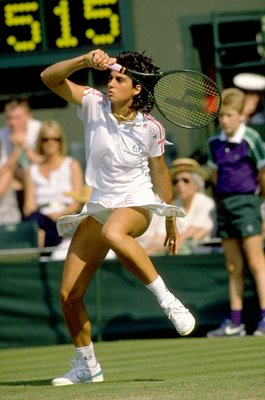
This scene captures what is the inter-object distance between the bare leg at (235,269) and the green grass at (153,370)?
348 millimetres

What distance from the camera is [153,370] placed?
28.1 ft

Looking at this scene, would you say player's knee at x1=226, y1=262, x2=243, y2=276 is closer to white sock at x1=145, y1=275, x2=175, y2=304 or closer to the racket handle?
white sock at x1=145, y1=275, x2=175, y2=304

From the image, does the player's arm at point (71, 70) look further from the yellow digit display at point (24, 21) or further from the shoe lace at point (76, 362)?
the yellow digit display at point (24, 21)

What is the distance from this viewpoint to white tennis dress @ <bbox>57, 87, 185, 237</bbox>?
7.65m

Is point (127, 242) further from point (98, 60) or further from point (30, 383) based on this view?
point (30, 383)

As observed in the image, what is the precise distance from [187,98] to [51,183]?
4677 mm

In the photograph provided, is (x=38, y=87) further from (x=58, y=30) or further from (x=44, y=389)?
(x=44, y=389)

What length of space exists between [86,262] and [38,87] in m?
7.37

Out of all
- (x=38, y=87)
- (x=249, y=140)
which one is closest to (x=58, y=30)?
(x=38, y=87)

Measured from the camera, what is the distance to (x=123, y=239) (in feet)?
24.1

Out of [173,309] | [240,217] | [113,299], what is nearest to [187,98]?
[173,309]

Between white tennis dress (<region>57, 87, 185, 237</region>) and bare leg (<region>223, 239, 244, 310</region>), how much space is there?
11.0ft

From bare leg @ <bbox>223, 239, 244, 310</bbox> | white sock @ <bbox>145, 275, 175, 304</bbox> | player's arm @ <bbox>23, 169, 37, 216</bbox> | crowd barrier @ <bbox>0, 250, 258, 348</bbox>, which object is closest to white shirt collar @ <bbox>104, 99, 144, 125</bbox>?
white sock @ <bbox>145, 275, 175, 304</bbox>

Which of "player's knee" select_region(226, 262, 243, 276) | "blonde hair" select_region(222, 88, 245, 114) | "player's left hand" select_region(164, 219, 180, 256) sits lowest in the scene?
"player's knee" select_region(226, 262, 243, 276)
